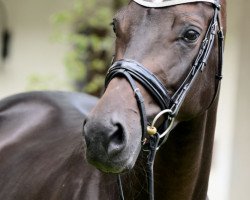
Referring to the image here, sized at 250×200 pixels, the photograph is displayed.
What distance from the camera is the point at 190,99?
2854 mm

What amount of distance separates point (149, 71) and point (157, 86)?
0.21 ft

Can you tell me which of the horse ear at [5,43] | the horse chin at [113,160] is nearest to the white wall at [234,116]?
the horse ear at [5,43]

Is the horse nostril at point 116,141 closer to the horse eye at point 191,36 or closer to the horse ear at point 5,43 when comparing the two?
the horse eye at point 191,36

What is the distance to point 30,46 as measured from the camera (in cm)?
875

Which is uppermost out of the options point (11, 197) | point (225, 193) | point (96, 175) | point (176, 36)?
point (176, 36)

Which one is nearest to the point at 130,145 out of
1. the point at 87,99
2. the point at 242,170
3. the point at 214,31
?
the point at 214,31

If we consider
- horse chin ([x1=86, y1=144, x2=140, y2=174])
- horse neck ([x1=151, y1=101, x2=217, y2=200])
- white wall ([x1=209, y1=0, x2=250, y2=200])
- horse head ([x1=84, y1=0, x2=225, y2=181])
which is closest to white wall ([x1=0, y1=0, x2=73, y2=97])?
white wall ([x1=209, y1=0, x2=250, y2=200])

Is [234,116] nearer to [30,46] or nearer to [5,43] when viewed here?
[30,46]

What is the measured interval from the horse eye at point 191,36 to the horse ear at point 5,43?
20.5 feet

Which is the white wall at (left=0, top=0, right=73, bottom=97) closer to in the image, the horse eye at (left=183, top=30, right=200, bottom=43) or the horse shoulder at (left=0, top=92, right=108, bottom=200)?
the horse shoulder at (left=0, top=92, right=108, bottom=200)

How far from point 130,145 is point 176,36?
0.48 m

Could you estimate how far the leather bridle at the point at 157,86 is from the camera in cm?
264

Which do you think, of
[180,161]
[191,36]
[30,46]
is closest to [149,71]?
[191,36]

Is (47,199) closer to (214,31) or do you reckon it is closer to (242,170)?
(214,31)
